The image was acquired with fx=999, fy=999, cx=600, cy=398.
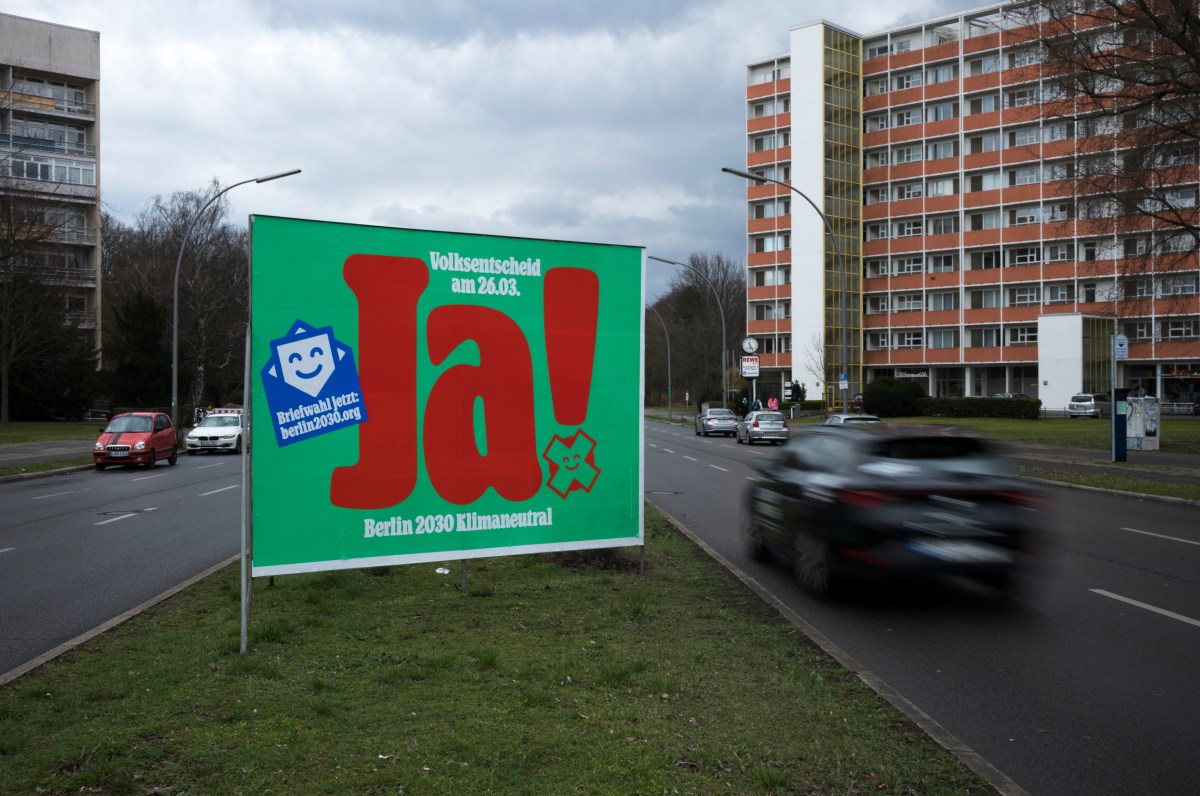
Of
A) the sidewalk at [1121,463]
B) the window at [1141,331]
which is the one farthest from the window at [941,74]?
the sidewalk at [1121,463]

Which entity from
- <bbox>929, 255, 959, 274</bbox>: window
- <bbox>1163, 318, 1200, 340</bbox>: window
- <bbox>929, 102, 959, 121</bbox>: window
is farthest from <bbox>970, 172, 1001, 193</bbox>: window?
<bbox>1163, 318, 1200, 340</bbox>: window

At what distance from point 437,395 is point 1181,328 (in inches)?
2879

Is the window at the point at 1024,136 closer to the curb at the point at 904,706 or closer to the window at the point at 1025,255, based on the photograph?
the window at the point at 1025,255

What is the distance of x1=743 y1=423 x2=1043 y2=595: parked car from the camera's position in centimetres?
827

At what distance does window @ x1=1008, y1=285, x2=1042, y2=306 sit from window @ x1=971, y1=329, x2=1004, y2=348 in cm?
249

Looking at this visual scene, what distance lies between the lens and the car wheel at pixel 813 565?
892 centimetres

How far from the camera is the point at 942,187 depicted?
77.3 m

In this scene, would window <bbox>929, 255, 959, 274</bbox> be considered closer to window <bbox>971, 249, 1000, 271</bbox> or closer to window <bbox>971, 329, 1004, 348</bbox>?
window <bbox>971, 249, 1000, 271</bbox>

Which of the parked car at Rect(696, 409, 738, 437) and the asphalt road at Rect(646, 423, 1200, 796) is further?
the parked car at Rect(696, 409, 738, 437)

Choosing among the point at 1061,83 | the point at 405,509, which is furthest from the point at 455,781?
the point at 1061,83

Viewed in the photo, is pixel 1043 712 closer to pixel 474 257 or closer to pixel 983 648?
pixel 983 648

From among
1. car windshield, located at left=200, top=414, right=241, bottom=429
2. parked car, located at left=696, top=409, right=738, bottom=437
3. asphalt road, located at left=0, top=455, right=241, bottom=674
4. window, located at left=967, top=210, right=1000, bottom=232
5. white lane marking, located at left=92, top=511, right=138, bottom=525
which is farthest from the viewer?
window, located at left=967, top=210, right=1000, bottom=232

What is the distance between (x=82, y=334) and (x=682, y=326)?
58492mm

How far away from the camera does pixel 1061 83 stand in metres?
26.8
